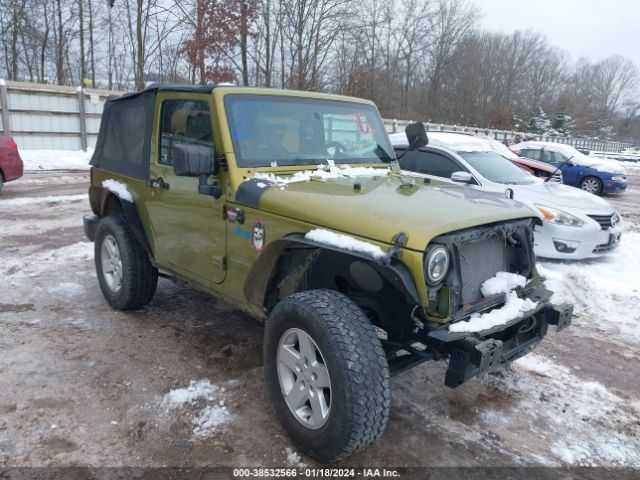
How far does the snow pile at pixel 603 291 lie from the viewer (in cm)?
504

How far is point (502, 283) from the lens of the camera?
299 cm

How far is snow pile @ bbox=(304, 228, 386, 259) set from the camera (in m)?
2.57

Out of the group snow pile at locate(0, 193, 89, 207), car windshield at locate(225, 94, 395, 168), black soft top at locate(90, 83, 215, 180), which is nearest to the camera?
car windshield at locate(225, 94, 395, 168)

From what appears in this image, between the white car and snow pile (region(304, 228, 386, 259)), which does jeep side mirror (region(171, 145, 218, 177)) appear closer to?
snow pile (region(304, 228, 386, 259))

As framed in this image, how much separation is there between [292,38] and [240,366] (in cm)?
1929

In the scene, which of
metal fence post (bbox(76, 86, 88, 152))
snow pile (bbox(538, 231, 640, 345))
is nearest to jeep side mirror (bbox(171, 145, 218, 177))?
snow pile (bbox(538, 231, 640, 345))

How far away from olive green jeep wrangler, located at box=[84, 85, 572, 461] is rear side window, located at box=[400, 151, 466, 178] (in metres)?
3.58

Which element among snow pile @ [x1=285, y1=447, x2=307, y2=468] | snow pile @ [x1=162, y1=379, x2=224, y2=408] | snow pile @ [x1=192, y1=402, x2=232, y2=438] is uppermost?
snow pile @ [x1=162, y1=379, x2=224, y2=408]

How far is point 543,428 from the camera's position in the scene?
323cm

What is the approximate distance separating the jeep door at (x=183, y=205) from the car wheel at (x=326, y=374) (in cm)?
94

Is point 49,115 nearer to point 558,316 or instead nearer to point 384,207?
point 384,207

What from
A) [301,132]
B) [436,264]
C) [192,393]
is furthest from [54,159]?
[436,264]

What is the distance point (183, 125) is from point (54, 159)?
14.7 m

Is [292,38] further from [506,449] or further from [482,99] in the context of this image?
[482,99]
